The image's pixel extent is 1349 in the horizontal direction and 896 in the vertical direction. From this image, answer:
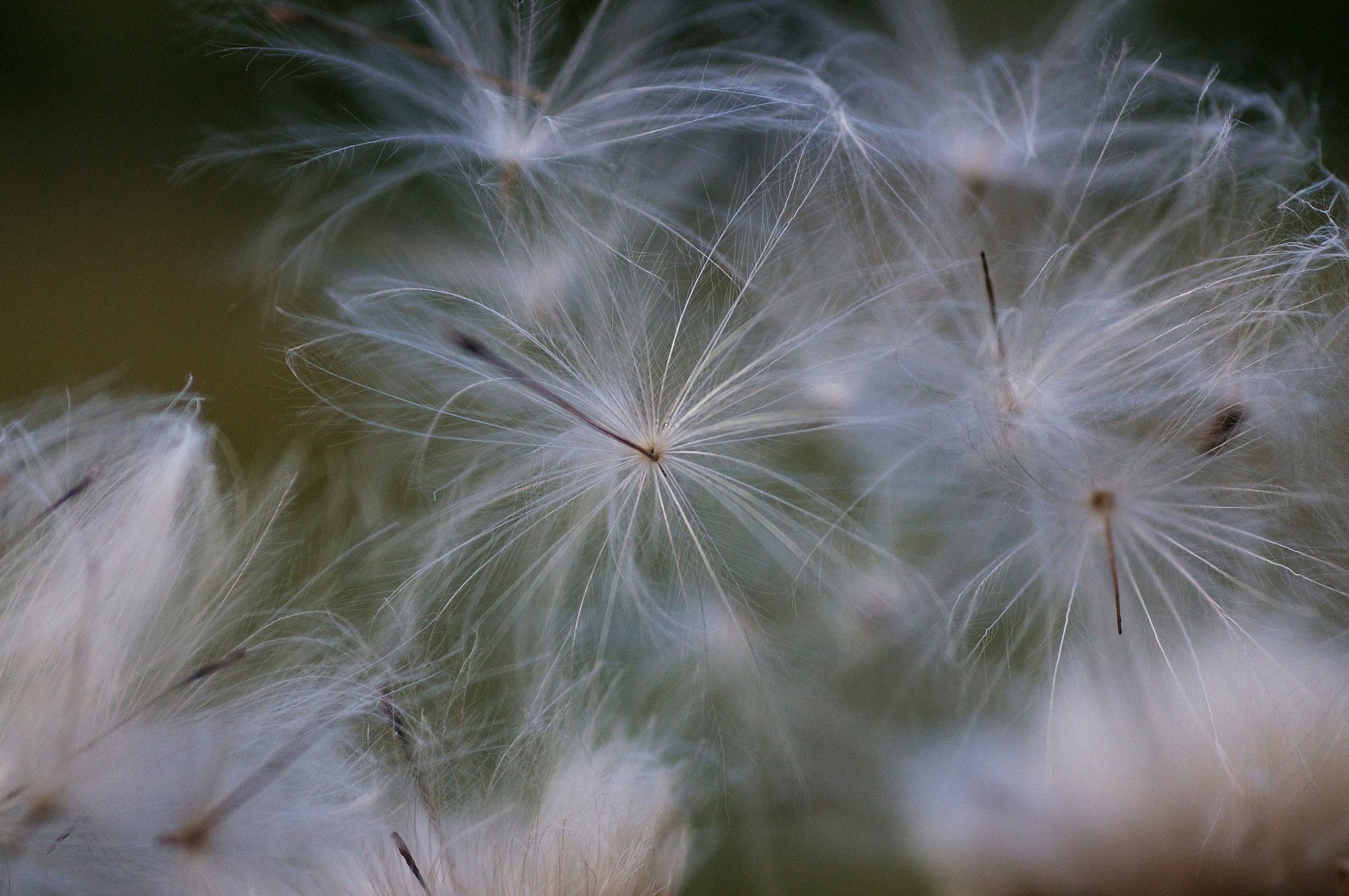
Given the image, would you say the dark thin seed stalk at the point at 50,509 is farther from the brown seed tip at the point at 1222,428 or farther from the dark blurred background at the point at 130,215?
the brown seed tip at the point at 1222,428

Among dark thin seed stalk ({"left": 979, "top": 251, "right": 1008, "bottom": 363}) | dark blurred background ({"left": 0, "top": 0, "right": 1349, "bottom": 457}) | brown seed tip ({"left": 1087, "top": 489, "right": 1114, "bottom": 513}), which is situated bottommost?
brown seed tip ({"left": 1087, "top": 489, "right": 1114, "bottom": 513})

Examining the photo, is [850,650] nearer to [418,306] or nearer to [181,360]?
[418,306]

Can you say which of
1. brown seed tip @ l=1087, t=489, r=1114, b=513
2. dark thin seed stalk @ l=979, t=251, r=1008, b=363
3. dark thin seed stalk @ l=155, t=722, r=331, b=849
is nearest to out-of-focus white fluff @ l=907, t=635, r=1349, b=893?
brown seed tip @ l=1087, t=489, r=1114, b=513

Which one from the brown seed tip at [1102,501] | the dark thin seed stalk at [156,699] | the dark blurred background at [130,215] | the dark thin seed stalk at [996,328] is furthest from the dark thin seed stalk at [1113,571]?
the dark thin seed stalk at [156,699]

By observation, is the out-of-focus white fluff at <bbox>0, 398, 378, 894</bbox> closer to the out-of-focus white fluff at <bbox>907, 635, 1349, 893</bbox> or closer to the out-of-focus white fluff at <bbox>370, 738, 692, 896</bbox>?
the out-of-focus white fluff at <bbox>370, 738, 692, 896</bbox>

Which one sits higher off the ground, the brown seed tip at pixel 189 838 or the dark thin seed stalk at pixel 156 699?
the dark thin seed stalk at pixel 156 699

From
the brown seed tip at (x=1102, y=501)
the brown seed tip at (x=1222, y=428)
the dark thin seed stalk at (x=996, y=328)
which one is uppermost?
the dark thin seed stalk at (x=996, y=328)

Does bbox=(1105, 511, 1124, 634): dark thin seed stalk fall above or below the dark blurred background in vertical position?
below
